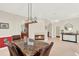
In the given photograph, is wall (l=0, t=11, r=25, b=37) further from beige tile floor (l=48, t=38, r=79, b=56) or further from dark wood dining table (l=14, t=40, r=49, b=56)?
dark wood dining table (l=14, t=40, r=49, b=56)

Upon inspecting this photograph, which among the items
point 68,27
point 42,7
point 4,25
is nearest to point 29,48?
point 42,7

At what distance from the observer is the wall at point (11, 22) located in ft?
17.3

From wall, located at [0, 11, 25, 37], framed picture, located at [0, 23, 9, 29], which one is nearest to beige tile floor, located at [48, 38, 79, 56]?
wall, located at [0, 11, 25, 37]

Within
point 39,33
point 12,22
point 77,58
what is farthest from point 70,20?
point 77,58

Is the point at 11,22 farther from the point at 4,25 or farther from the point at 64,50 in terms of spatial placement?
the point at 64,50

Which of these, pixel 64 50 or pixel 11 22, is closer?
pixel 64 50

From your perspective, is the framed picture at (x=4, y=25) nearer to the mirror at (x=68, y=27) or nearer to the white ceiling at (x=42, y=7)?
the white ceiling at (x=42, y=7)

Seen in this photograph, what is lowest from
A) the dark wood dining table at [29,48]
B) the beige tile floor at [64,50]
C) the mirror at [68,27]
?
the beige tile floor at [64,50]

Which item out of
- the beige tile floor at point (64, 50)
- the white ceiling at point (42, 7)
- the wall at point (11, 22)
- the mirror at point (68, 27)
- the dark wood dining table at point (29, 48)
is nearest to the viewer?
the dark wood dining table at point (29, 48)

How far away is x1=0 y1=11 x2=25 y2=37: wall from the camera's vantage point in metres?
5.27

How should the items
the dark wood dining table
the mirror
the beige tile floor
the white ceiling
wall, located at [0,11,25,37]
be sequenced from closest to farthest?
1. the dark wood dining table
2. the beige tile floor
3. the white ceiling
4. wall, located at [0,11,25,37]
5. the mirror

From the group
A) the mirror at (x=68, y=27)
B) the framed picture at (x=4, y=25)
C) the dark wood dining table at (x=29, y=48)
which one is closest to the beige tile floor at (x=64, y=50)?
the dark wood dining table at (x=29, y=48)

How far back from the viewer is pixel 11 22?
5.88 metres

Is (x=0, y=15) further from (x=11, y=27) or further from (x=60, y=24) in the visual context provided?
(x=60, y=24)
